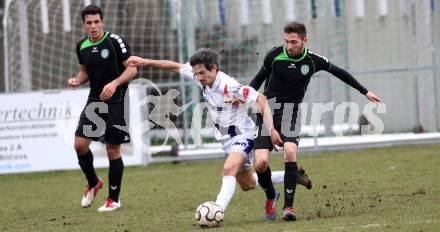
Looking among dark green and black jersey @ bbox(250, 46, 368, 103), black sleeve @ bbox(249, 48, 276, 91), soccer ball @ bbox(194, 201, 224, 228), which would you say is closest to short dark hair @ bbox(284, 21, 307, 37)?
dark green and black jersey @ bbox(250, 46, 368, 103)

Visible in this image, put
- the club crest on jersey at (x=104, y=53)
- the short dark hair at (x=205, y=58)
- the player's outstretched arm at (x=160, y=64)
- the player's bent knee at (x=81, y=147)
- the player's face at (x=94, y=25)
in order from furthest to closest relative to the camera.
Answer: the player's bent knee at (x=81, y=147) → the club crest on jersey at (x=104, y=53) → the player's face at (x=94, y=25) → the player's outstretched arm at (x=160, y=64) → the short dark hair at (x=205, y=58)

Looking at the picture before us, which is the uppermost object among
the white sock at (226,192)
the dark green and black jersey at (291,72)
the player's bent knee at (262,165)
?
the dark green and black jersey at (291,72)

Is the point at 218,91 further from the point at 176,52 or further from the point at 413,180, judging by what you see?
the point at 176,52

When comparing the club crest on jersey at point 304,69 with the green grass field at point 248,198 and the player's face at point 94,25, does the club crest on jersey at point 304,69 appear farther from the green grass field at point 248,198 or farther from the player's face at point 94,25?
the player's face at point 94,25

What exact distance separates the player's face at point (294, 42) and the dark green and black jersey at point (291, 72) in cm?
12

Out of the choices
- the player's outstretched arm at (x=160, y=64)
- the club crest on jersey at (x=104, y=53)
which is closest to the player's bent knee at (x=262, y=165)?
the player's outstretched arm at (x=160, y=64)

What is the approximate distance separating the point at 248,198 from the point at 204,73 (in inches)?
104

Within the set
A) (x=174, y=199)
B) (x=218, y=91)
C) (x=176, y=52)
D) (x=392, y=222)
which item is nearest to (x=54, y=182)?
(x=174, y=199)

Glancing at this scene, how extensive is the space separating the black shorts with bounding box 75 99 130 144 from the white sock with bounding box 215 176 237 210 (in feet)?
7.56

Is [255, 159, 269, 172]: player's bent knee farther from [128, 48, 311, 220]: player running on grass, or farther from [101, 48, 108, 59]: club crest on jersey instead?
[101, 48, 108, 59]: club crest on jersey

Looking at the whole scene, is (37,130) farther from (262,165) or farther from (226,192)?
(226,192)

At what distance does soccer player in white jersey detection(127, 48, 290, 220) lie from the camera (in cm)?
837

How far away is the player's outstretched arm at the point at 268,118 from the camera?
8.24 meters

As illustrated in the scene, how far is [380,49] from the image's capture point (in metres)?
17.9
